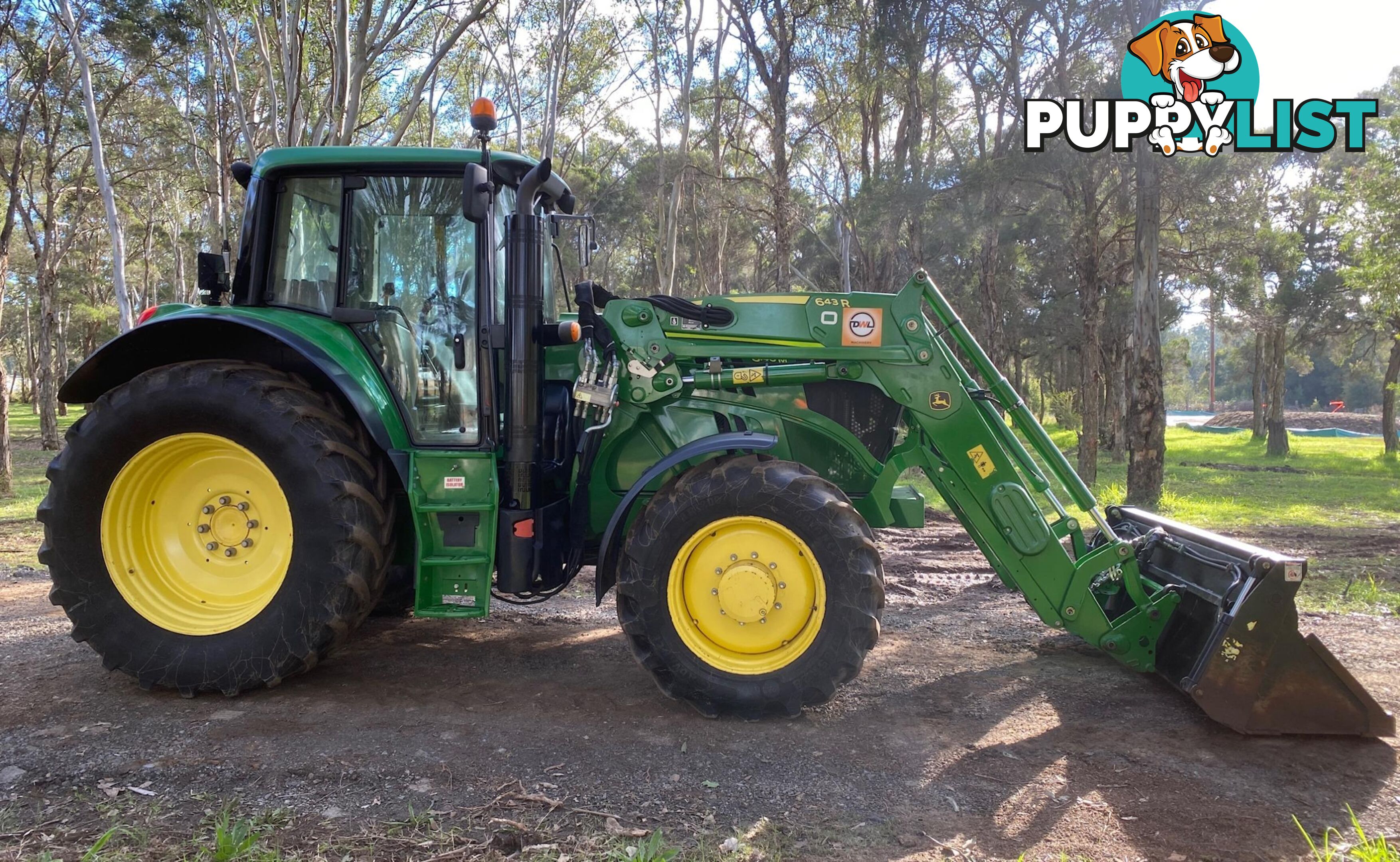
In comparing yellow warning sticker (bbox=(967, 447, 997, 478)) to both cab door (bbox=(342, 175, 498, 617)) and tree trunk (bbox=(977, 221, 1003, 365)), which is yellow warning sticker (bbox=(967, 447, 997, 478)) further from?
tree trunk (bbox=(977, 221, 1003, 365))

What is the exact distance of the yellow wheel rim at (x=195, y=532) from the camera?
148 inches

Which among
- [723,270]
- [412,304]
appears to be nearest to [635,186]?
[723,270]

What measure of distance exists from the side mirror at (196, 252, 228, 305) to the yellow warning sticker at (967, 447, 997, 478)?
3833mm

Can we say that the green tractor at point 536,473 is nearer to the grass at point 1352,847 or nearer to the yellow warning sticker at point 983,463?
the yellow warning sticker at point 983,463

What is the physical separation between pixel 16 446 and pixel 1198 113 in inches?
1017

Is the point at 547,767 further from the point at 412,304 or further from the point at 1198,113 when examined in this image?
the point at 1198,113

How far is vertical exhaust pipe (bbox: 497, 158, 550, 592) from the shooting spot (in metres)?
3.73

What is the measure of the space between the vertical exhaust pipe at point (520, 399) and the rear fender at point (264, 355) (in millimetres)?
496

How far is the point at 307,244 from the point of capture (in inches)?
158

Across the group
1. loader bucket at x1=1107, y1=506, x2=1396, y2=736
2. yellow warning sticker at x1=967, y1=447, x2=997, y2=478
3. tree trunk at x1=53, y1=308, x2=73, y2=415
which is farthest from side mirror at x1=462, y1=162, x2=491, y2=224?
tree trunk at x1=53, y1=308, x2=73, y2=415

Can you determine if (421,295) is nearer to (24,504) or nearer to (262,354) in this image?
(262,354)

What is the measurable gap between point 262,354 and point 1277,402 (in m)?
23.4

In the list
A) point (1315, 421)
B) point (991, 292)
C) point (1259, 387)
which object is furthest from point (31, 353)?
point (1315, 421)

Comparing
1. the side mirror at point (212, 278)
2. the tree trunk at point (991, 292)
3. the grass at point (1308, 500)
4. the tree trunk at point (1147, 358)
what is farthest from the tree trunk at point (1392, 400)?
the side mirror at point (212, 278)
